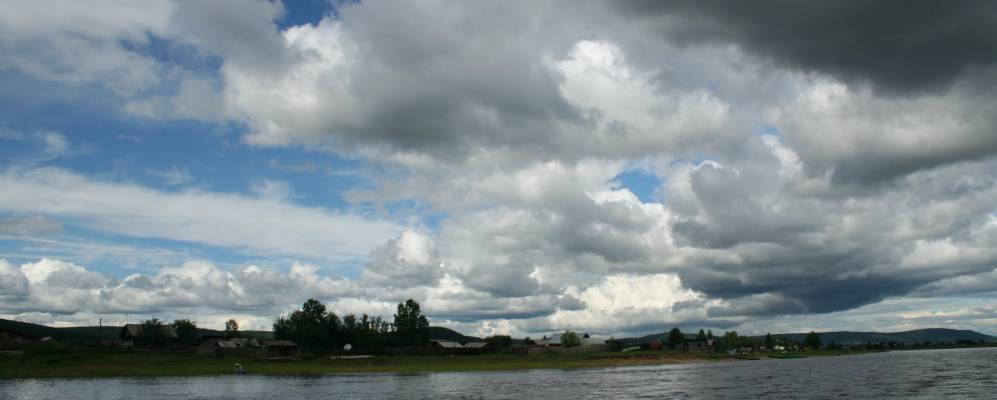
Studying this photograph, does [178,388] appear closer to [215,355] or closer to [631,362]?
[215,355]

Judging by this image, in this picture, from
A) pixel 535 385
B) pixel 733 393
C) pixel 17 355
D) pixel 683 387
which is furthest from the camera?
pixel 17 355

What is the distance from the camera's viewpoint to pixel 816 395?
6159 cm

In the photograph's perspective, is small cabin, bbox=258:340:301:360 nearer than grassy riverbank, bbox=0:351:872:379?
No

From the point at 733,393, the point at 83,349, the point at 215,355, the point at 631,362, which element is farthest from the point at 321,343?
the point at 733,393

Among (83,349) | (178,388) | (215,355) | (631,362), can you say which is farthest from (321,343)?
(178,388)

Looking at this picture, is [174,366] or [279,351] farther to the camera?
[279,351]

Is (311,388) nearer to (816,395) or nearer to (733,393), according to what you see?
(733,393)

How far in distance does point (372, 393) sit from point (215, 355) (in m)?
87.0

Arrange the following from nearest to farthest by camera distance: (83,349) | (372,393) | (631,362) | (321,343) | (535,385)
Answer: (372,393) < (535,385) < (83,349) < (631,362) < (321,343)

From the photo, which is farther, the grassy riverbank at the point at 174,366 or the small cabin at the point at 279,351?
the small cabin at the point at 279,351

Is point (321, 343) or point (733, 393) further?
point (321, 343)

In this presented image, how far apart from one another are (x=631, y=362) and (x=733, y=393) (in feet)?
375

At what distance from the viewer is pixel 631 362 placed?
178m

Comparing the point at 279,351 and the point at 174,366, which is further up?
the point at 279,351
